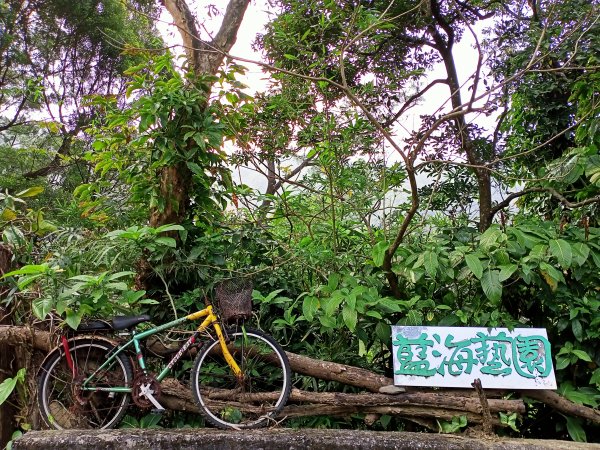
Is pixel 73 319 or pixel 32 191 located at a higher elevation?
pixel 32 191

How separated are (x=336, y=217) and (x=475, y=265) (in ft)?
4.20

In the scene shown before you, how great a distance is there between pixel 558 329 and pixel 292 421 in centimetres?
210

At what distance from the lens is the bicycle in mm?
2992

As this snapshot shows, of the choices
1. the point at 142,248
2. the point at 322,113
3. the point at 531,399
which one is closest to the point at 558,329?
the point at 531,399

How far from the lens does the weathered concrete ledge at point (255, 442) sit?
2.72 metres

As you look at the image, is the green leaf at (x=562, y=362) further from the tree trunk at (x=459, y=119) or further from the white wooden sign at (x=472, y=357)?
the tree trunk at (x=459, y=119)

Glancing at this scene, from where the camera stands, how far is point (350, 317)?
10.0 feet

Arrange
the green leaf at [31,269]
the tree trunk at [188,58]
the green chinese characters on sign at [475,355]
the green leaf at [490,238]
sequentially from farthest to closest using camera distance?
the tree trunk at [188,58]
the green leaf at [490,238]
the green chinese characters on sign at [475,355]
the green leaf at [31,269]

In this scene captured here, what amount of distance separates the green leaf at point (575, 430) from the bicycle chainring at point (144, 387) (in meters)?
2.89

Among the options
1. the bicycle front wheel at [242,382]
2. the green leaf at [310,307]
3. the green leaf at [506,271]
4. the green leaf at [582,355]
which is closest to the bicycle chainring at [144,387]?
the bicycle front wheel at [242,382]

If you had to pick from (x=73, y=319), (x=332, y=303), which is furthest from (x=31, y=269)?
(x=332, y=303)

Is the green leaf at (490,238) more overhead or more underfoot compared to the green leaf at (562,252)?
more overhead

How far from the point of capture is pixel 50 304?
2.84 meters

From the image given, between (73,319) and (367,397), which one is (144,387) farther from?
(367,397)
